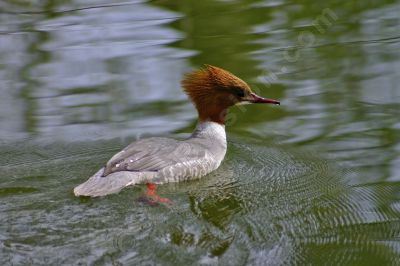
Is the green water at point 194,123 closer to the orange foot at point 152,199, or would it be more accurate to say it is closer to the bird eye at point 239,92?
the orange foot at point 152,199

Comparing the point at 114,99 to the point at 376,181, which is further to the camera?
the point at 114,99

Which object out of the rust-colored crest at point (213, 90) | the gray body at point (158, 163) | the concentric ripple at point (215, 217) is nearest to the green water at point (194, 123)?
the concentric ripple at point (215, 217)

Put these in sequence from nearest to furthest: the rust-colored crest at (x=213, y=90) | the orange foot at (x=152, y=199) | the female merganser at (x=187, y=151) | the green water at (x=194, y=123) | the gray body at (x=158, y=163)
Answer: the green water at (x=194, y=123), the orange foot at (x=152, y=199), the gray body at (x=158, y=163), the female merganser at (x=187, y=151), the rust-colored crest at (x=213, y=90)

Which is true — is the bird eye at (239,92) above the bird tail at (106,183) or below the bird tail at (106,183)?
above

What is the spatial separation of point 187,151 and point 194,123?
1123 mm

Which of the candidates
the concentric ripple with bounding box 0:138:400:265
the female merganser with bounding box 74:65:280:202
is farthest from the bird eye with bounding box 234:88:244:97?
the concentric ripple with bounding box 0:138:400:265

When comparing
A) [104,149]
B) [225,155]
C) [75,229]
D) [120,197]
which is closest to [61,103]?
[104,149]

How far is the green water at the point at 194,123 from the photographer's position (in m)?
5.85

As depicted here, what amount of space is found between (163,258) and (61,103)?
Result: 3.96 metres

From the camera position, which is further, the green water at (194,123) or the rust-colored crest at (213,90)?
the rust-colored crest at (213,90)

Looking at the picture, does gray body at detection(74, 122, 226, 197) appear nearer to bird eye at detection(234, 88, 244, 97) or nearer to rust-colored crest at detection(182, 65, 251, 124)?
rust-colored crest at detection(182, 65, 251, 124)

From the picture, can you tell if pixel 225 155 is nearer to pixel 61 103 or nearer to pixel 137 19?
pixel 61 103

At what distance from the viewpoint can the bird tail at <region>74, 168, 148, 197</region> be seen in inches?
261

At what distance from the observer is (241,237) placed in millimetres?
5918
